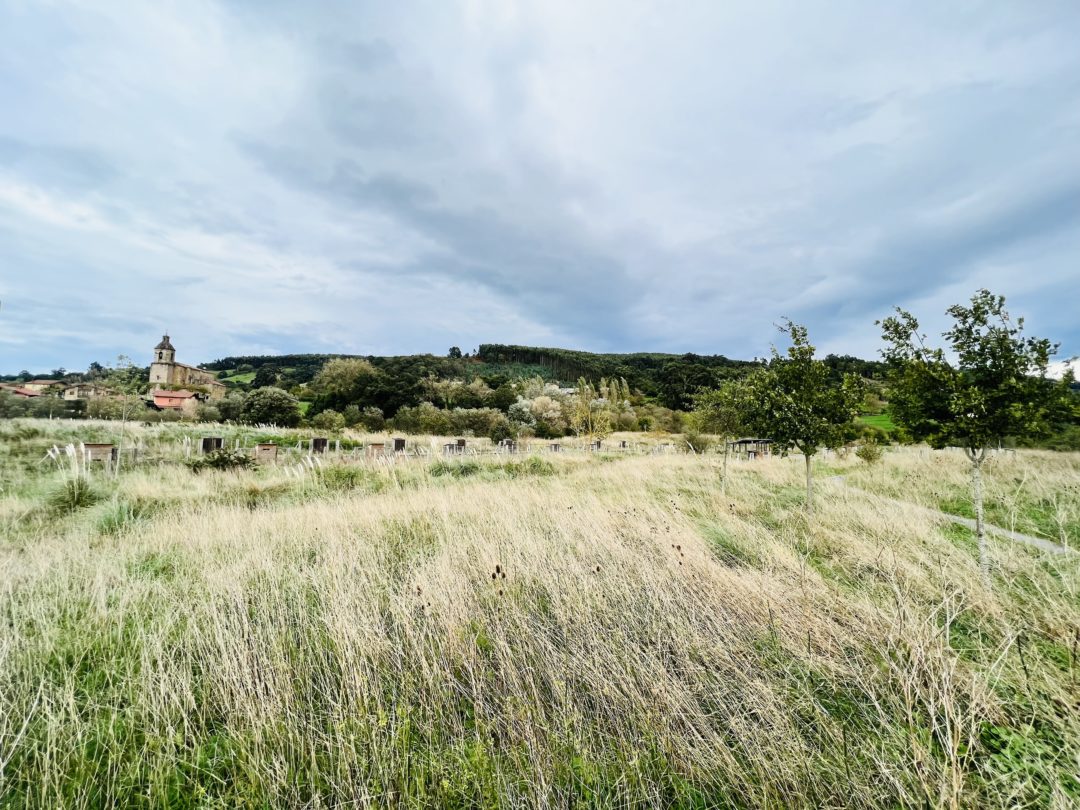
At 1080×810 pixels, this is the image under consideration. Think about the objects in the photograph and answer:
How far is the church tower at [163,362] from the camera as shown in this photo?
7462cm

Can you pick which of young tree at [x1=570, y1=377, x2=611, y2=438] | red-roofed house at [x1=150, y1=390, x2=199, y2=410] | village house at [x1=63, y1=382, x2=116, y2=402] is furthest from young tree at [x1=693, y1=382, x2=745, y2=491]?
red-roofed house at [x1=150, y1=390, x2=199, y2=410]

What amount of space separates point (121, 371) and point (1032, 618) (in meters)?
25.2

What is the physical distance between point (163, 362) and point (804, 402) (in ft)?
326

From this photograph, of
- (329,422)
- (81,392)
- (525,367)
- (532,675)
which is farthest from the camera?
(525,367)

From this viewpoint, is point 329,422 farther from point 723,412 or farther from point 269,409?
point 723,412

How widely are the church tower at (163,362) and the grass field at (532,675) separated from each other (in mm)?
90494

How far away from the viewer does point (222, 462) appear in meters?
13.8

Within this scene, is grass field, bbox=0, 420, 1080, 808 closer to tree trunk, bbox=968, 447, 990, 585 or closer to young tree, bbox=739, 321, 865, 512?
tree trunk, bbox=968, 447, 990, 585

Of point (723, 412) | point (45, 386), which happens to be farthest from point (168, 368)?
point (723, 412)

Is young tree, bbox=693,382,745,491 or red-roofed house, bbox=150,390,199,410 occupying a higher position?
red-roofed house, bbox=150,390,199,410

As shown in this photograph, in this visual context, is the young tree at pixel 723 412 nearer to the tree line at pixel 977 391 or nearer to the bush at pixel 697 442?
the tree line at pixel 977 391

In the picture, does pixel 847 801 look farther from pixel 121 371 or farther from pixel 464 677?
pixel 121 371

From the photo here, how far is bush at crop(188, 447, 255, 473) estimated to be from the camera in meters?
13.5

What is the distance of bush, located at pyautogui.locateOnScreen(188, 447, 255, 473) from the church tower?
7952cm
